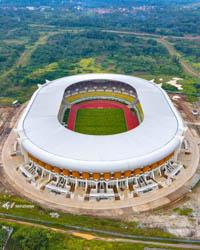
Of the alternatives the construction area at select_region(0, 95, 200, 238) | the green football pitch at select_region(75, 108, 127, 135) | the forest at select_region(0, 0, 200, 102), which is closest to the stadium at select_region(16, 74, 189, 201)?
the construction area at select_region(0, 95, 200, 238)

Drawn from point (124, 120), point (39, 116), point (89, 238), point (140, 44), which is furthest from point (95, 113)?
point (140, 44)

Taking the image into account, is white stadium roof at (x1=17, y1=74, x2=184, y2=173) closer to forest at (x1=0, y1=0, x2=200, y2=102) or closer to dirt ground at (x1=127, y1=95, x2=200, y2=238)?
dirt ground at (x1=127, y1=95, x2=200, y2=238)

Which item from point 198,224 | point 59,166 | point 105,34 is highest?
point 105,34

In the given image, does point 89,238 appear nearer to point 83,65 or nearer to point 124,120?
point 124,120

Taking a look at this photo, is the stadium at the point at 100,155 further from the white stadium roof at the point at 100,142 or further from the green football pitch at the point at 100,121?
A: the green football pitch at the point at 100,121

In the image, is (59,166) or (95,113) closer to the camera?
(59,166)

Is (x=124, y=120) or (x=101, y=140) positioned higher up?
(x=101, y=140)

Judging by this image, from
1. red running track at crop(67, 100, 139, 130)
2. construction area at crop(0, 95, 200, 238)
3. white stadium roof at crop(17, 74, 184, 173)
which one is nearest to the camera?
construction area at crop(0, 95, 200, 238)
